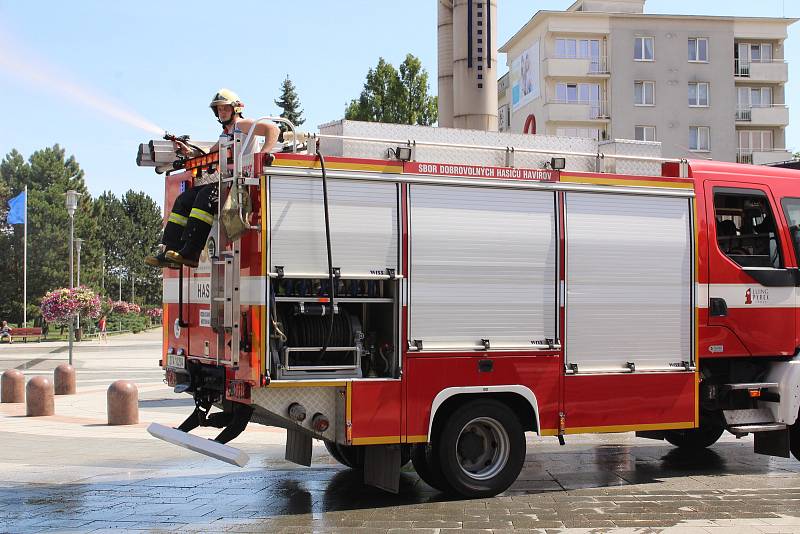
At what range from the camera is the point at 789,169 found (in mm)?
10609

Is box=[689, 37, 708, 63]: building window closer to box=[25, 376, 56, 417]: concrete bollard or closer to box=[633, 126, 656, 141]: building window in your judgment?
box=[633, 126, 656, 141]: building window

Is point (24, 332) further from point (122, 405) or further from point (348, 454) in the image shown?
point (348, 454)

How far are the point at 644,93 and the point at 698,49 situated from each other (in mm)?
A: 4394

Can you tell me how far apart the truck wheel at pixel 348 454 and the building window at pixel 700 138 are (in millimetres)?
51578

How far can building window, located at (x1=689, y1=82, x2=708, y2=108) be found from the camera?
57.7 metres

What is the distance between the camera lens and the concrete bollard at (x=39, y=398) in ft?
51.6

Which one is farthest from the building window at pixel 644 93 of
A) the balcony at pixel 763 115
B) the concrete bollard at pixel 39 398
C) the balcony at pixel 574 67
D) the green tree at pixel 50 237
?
the concrete bollard at pixel 39 398

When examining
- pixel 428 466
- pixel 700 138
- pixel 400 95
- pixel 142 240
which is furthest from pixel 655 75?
pixel 142 240

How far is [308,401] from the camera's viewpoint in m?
7.88

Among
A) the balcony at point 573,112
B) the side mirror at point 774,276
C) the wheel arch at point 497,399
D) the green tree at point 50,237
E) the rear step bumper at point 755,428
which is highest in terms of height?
the balcony at point 573,112

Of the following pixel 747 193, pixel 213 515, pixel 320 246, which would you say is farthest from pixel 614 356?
pixel 213 515

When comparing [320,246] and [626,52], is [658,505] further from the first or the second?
[626,52]

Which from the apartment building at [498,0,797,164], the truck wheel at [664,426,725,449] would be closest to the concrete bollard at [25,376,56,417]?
the truck wheel at [664,426,725,449]

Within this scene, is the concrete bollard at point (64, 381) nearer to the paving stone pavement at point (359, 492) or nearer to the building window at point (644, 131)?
the paving stone pavement at point (359, 492)
